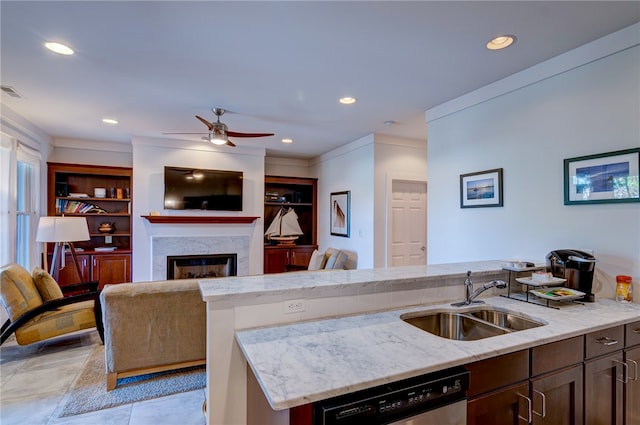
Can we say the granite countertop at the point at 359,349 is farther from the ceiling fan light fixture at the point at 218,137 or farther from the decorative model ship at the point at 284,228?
the decorative model ship at the point at 284,228

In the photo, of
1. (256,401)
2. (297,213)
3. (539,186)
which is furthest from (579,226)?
(297,213)

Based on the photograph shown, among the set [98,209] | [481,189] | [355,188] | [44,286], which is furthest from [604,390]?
[98,209]

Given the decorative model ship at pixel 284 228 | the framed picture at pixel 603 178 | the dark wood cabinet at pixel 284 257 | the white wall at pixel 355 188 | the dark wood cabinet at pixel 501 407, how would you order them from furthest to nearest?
1. the decorative model ship at pixel 284 228
2. the dark wood cabinet at pixel 284 257
3. the white wall at pixel 355 188
4. the framed picture at pixel 603 178
5. the dark wood cabinet at pixel 501 407

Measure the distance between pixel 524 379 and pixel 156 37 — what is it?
2977 millimetres

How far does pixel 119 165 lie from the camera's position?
5.63 metres

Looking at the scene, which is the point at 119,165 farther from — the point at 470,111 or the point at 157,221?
the point at 470,111

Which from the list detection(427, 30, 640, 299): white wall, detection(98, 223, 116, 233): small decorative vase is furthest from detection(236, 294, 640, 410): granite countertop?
detection(98, 223, 116, 233): small decorative vase

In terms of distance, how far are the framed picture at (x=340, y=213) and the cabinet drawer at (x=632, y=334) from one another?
3.87 m

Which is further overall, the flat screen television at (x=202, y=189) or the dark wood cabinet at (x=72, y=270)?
the flat screen television at (x=202, y=189)

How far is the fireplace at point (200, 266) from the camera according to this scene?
5.23 metres

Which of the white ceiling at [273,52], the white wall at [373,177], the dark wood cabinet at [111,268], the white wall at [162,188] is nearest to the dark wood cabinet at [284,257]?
the white wall at [162,188]

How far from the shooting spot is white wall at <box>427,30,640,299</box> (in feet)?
6.94

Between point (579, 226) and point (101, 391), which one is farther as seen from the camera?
→ point (101, 391)

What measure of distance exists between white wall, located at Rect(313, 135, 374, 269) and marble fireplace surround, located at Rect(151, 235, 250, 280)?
5.39 ft
